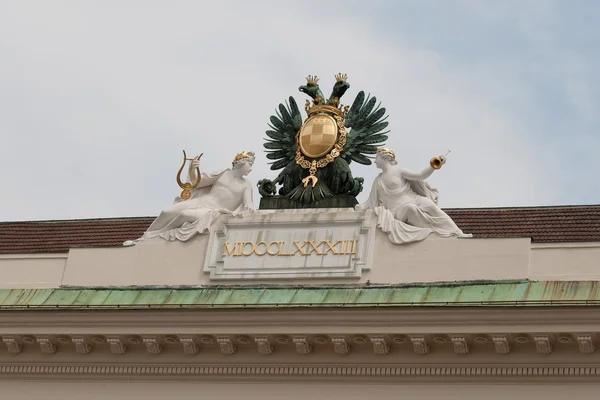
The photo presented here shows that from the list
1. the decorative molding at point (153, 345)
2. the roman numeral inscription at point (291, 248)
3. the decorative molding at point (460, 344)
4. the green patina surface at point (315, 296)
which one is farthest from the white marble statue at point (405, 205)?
the decorative molding at point (153, 345)

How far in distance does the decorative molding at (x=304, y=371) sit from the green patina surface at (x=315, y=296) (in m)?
0.87

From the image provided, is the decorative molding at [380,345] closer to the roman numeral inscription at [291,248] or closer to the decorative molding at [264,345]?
the decorative molding at [264,345]

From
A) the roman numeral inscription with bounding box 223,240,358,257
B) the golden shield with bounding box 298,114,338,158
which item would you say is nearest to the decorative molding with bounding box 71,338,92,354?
the roman numeral inscription with bounding box 223,240,358,257

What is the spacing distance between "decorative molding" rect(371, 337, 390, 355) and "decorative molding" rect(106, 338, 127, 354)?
3.79 metres

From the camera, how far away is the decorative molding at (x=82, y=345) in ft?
86.2

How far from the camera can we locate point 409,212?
26.4 metres

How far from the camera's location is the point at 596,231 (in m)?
28.1

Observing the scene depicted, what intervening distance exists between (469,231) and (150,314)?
629 cm

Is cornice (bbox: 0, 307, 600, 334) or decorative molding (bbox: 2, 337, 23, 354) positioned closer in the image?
cornice (bbox: 0, 307, 600, 334)

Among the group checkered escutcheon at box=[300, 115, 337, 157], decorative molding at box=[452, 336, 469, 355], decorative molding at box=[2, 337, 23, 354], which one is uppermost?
checkered escutcheon at box=[300, 115, 337, 157]

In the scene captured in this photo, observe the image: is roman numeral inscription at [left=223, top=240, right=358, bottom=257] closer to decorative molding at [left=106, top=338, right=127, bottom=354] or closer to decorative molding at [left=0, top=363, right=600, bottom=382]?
decorative molding at [left=0, top=363, right=600, bottom=382]

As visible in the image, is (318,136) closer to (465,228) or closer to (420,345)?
(465,228)

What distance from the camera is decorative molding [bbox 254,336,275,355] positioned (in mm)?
25234

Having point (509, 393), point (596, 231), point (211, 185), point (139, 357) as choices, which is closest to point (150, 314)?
point (139, 357)
